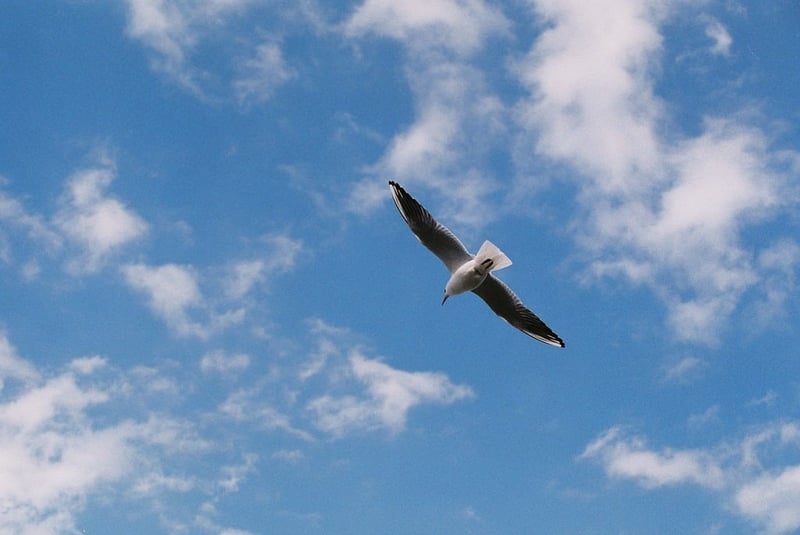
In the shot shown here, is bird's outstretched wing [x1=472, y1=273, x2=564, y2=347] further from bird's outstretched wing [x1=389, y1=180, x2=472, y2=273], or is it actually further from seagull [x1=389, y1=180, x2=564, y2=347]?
bird's outstretched wing [x1=389, y1=180, x2=472, y2=273]

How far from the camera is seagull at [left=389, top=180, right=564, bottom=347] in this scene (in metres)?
19.6

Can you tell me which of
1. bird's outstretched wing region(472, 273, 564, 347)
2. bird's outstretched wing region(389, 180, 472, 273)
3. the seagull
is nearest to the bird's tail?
the seagull

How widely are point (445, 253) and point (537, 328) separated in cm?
284

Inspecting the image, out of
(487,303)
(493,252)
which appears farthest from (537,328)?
(493,252)

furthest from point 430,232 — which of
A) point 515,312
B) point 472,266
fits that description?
point 515,312

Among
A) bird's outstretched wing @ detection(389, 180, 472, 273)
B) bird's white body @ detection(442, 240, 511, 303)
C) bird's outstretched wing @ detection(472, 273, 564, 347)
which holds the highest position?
bird's outstretched wing @ detection(389, 180, 472, 273)

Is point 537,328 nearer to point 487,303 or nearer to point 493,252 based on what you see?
point 487,303

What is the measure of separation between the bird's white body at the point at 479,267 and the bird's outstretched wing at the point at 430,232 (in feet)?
1.13

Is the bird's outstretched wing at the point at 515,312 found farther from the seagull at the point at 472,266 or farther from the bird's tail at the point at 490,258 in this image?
the bird's tail at the point at 490,258

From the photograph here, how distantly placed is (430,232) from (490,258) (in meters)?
1.64

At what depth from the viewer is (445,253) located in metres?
20.5

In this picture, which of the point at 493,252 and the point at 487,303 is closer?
the point at 493,252

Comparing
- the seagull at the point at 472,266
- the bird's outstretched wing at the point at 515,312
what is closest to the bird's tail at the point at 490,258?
the seagull at the point at 472,266

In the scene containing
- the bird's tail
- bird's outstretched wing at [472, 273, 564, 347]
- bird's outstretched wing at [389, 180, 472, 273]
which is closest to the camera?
the bird's tail
